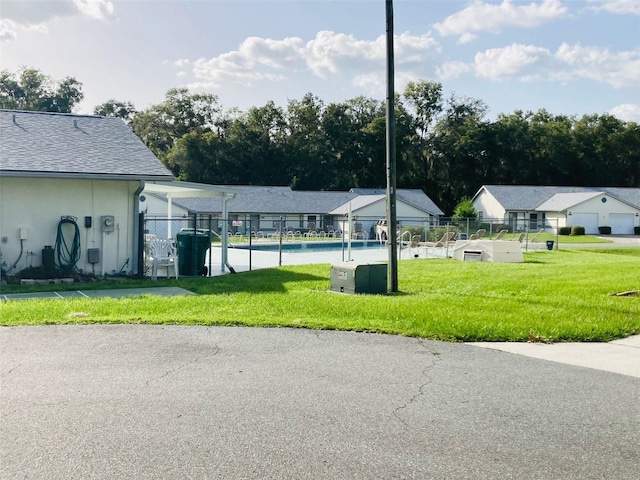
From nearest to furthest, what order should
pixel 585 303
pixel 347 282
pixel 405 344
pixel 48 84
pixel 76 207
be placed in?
pixel 405 344 < pixel 585 303 < pixel 347 282 < pixel 76 207 < pixel 48 84

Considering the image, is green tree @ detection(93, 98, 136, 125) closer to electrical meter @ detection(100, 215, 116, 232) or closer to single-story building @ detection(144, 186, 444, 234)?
single-story building @ detection(144, 186, 444, 234)

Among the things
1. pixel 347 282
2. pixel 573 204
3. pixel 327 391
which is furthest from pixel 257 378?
pixel 573 204

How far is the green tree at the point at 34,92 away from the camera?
7238cm

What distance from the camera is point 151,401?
5109 millimetres

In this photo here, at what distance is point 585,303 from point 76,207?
1107 centimetres

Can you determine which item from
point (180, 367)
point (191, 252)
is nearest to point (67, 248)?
point (191, 252)

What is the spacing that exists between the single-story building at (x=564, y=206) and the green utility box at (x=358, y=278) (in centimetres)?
4451

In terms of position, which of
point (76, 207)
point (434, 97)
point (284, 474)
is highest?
point (434, 97)

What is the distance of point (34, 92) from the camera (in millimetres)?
73875

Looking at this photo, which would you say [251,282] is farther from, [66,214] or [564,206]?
[564,206]

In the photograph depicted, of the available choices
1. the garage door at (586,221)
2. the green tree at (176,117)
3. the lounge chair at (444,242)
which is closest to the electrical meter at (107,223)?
the lounge chair at (444,242)

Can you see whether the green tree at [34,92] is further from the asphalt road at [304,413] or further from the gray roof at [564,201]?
the asphalt road at [304,413]

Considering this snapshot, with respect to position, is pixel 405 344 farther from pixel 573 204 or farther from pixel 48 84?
pixel 48 84

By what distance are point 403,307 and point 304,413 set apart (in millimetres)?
5591
